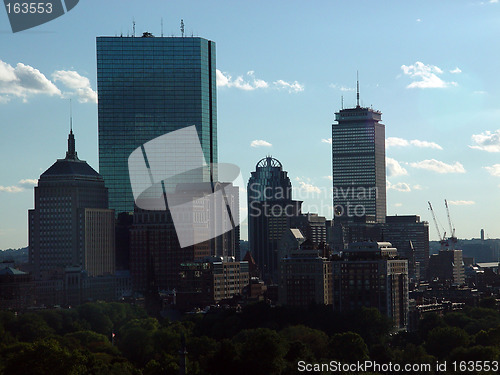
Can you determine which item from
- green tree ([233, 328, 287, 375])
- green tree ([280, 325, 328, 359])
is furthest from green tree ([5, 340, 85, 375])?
green tree ([280, 325, 328, 359])

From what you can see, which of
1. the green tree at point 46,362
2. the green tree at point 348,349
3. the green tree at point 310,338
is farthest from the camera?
the green tree at point 310,338

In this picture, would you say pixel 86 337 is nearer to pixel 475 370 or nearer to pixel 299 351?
pixel 299 351

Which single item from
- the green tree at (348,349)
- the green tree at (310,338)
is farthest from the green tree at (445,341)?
the green tree at (310,338)

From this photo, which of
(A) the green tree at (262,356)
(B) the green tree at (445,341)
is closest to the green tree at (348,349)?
(B) the green tree at (445,341)

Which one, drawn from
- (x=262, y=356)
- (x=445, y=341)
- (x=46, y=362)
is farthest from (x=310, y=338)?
(x=46, y=362)

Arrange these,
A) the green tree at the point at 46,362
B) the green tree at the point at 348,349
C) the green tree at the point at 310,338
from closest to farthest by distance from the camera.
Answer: the green tree at the point at 46,362, the green tree at the point at 348,349, the green tree at the point at 310,338

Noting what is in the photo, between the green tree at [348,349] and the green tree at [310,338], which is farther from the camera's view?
the green tree at [310,338]

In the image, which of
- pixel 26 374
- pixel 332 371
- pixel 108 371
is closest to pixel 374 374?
pixel 332 371

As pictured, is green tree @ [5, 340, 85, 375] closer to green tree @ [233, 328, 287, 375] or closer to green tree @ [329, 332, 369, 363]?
green tree @ [233, 328, 287, 375]

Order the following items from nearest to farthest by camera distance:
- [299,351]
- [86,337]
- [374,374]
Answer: [374,374] → [299,351] → [86,337]

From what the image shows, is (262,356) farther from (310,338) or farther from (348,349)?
(310,338)

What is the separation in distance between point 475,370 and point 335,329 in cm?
6680

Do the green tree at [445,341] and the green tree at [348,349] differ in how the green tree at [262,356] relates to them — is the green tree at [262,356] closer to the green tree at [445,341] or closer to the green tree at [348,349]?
the green tree at [348,349]

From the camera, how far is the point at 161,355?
163 meters
